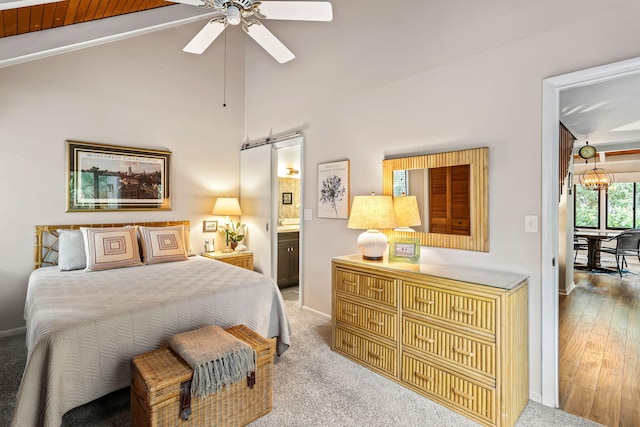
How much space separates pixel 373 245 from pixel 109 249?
2.56 metres

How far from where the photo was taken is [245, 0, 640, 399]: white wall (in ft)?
6.97

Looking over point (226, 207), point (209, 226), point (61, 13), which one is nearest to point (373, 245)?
point (226, 207)

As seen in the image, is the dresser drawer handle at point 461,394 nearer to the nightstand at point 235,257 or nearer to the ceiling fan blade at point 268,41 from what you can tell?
the ceiling fan blade at point 268,41

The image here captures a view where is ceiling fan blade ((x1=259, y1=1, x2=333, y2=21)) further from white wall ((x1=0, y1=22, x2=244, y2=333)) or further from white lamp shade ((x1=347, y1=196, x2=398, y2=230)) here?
white wall ((x1=0, y1=22, x2=244, y2=333))

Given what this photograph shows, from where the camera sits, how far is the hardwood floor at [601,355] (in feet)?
6.82

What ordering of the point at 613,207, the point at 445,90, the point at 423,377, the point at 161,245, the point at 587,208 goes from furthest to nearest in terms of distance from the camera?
the point at 587,208 → the point at 613,207 → the point at 161,245 → the point at 445,90 → the point at 423,377

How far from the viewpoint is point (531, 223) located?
7.27 feet

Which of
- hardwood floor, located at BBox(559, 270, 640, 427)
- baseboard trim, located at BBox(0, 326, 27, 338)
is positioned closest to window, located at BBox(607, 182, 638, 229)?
hardwood floor, located at BBox(559, 270, 640, 427)

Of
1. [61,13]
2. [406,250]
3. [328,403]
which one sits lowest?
[328,403]

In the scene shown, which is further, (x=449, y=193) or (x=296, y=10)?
(x=449, y=193)

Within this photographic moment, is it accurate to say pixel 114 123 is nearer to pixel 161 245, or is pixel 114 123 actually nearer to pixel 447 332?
pixel 161 245

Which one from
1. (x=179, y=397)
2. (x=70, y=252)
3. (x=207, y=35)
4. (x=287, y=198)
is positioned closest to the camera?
(x=179, y=397)

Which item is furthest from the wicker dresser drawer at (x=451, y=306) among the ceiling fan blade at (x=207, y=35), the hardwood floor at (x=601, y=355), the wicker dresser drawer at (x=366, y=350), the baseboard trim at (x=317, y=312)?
the ceiling fan blade at (x=207, y=35)

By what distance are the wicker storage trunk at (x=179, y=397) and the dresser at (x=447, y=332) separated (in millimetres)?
901
